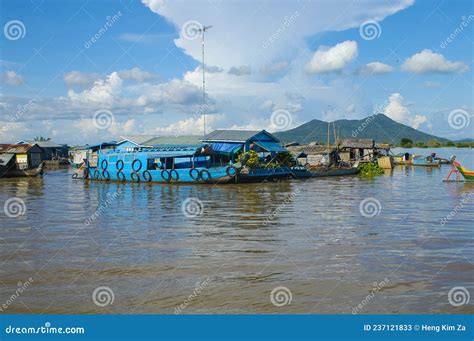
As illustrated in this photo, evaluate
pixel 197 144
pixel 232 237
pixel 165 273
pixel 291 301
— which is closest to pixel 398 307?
pixel 291 301

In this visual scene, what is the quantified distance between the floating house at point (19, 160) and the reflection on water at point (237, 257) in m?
19.8

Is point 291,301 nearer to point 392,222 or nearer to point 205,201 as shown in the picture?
point 392,222

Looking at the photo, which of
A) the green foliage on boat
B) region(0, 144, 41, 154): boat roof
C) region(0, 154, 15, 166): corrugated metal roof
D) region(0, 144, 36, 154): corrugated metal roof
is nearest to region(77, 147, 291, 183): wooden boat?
the green foliage on boat

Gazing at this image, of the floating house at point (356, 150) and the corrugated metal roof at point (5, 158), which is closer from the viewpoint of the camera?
the corrugated metal roof at point (5, 158)

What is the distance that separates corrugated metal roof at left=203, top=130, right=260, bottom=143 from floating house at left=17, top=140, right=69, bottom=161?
30.6 metres

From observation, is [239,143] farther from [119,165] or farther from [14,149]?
[14,149]

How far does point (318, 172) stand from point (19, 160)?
996 inches

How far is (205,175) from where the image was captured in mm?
26062

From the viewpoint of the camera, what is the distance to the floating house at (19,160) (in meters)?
34.8

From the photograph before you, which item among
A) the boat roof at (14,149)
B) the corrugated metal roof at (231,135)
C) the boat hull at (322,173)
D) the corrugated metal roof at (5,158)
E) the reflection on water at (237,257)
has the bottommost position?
the reflection on water at (237,257)

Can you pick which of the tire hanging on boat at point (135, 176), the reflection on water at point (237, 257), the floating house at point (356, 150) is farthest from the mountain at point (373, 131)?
the reflection on water at point (237, 257)

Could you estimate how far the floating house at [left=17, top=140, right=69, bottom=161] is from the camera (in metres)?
56.7

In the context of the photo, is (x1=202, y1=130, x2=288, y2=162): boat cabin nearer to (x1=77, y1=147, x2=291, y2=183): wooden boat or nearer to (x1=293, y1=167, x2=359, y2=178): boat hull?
(x1=77, y1=147, x2=291, y2=183): wooden boat

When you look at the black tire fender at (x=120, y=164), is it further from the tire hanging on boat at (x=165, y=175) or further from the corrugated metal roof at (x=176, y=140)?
the tire hanging on boat at (x=165, y=175)
